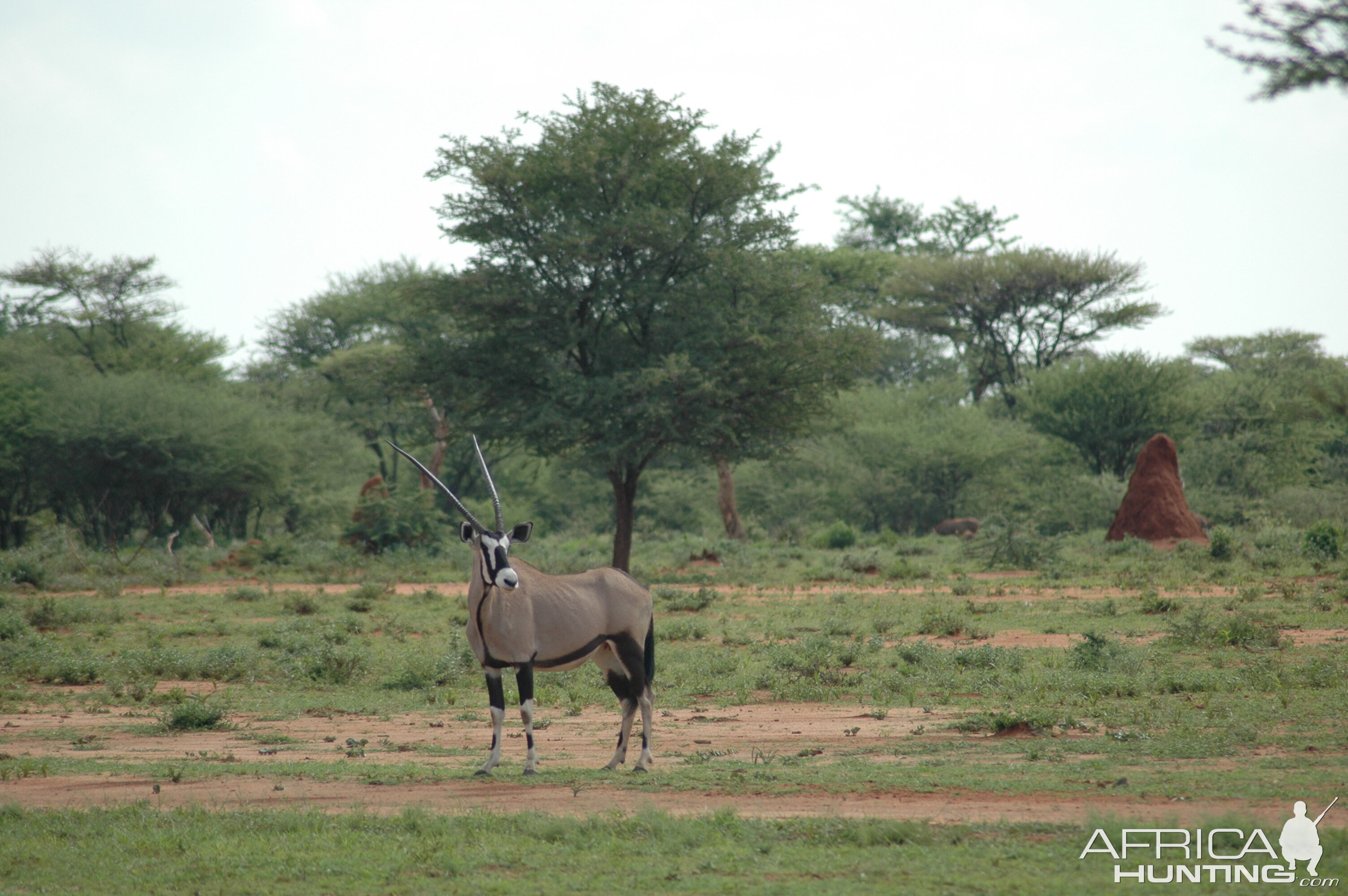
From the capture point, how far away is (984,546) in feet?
80.7

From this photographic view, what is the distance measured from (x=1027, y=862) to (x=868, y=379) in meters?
45.9

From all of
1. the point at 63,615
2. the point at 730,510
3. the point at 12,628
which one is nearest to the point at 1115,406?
the point at 730,510

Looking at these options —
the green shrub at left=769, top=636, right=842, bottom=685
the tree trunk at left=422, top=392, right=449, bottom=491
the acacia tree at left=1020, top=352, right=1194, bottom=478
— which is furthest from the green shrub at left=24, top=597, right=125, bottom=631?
the acacia tree at left=1020, top=352, right=1194, bottom=478

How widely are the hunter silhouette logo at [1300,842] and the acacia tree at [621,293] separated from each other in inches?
685

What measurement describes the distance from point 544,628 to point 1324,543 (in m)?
20.4

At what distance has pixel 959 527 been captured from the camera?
36125 millimetres

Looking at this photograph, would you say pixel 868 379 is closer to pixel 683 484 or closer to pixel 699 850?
pixel 683 484

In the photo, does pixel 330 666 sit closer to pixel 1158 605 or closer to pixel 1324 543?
pixel 1158 605

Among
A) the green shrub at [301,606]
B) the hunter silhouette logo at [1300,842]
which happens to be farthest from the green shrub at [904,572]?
the hunter silhouette logo at [1300,842]

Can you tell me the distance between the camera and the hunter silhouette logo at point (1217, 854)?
4941mm

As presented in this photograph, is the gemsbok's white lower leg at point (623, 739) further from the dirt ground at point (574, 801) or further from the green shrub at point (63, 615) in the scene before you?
the green shrub at point (63, 615)

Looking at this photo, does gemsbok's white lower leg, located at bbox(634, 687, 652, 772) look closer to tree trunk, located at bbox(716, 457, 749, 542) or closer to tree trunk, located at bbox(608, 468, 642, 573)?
tree trunk, located at bbox(608, 468, 642, 573)

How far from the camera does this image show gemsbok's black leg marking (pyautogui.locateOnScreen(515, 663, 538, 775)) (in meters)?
7.54

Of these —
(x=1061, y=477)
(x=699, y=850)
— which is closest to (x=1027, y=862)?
(x=699, y=850)
